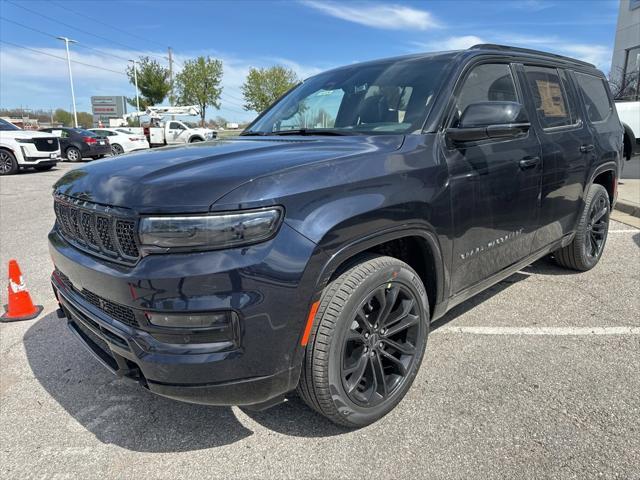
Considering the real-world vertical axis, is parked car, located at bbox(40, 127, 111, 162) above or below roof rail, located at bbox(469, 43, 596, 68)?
below

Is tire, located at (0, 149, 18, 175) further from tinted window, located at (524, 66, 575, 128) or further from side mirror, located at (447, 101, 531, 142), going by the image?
side mirror, located at (447, 101, 531, 142)

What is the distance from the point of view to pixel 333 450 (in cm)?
224

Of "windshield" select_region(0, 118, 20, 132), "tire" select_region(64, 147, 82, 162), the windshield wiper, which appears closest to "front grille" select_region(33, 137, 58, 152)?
"windshield" select_region(0, 118, 20, 132)

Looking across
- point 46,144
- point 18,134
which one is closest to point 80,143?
point 46,144

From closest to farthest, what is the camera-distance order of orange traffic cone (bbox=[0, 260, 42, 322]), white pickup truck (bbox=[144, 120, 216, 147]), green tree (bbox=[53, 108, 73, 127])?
orange traffic cone (bbox=[0, 260, 42, 322])
white pickup truck (bbox=[144, 120, 216, 147])
green tree (bbox=[53, 108, 73, 127])

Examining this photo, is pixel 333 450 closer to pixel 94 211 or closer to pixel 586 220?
pixel 94 211

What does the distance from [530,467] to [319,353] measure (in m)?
1.08

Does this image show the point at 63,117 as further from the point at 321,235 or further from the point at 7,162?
the point at 321,235

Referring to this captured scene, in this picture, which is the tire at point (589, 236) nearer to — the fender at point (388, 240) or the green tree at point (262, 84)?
the fender at point (388, 240)

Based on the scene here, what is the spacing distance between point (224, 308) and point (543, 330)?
8.65ft

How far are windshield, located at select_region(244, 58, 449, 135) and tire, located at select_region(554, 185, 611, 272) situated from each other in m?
2.24

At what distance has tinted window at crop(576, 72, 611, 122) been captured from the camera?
13.6 ft

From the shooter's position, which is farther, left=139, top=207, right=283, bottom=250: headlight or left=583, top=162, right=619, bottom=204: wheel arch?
left=583, top=162, right=619, bottom=204: wheel arch

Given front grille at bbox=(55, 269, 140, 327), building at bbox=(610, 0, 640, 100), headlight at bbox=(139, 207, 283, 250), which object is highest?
building at bbox=(610, 0, 640, 100)
